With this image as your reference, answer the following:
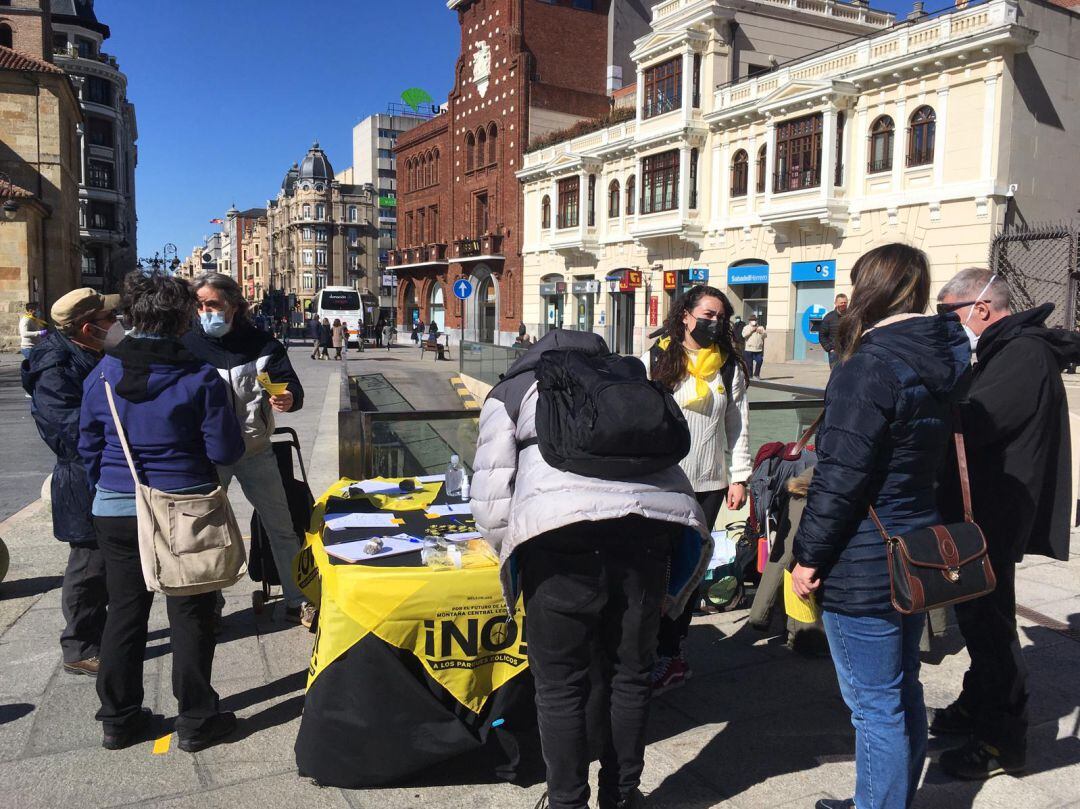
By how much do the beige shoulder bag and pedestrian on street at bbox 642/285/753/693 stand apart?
2.19m

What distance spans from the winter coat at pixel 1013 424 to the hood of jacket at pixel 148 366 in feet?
9.86

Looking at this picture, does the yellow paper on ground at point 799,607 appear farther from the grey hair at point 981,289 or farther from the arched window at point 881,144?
the arched window at point 881,144

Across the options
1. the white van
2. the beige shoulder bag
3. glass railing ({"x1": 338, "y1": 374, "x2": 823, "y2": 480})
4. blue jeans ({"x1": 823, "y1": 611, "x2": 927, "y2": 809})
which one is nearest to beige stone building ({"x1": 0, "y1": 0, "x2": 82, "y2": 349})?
the white van

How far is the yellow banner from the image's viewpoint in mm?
3061

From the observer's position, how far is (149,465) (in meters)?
3.24

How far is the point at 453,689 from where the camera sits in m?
3.15

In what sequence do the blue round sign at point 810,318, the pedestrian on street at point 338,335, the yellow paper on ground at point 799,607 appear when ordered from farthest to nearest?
the pedestrian on street at point 338,335, the blue round sign at point 810,318, the yellow paper on ground at point 799,607

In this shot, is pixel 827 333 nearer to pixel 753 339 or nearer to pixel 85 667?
pixel 85 667

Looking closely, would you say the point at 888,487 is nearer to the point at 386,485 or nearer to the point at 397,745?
the point at 397,745

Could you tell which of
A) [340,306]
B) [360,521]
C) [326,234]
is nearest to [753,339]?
[360,521]

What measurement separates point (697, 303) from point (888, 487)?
171 cm

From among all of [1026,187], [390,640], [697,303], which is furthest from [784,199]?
[390,640]

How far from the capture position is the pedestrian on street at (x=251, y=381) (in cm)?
416

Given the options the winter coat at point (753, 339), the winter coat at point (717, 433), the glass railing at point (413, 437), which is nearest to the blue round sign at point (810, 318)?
the winter coat at point (753, 339)
